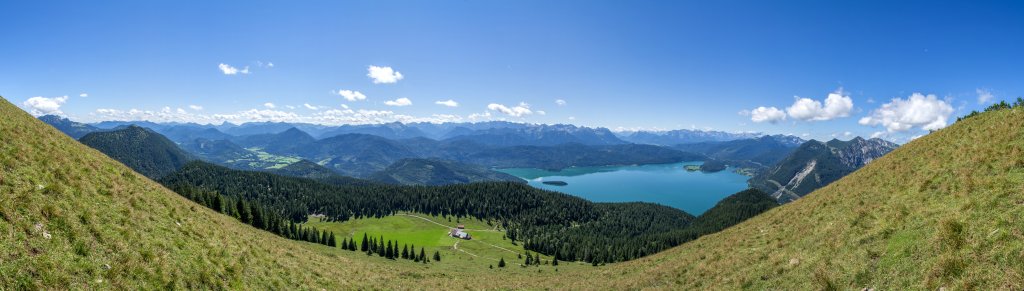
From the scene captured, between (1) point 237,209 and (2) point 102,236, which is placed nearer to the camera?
(2) point 102,236

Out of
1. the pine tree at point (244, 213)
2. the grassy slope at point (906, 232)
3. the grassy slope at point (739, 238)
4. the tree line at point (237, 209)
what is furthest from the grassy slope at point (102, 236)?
the pine tree at point (244, 213)

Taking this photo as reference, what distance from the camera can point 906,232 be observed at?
1819 centimetres

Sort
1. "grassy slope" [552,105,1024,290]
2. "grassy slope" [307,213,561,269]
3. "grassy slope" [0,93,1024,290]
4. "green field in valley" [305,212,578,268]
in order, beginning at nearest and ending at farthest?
1. "grassy slope" [0,93,1024,290]
2. "grassy slope" [552,105,1024,290]
3. "green field in valley" [305,212,578,268]
4. "grassy slope" [307,213,561,269]

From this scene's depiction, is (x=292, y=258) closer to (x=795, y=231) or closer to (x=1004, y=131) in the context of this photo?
(x=795, y=231)

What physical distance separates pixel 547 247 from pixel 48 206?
456 feet

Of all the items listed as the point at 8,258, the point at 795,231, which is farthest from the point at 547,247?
the point at 8,258

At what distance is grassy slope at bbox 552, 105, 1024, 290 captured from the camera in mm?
13328

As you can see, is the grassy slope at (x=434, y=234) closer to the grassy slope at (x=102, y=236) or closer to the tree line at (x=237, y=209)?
the tree line at (x=237, y=209)

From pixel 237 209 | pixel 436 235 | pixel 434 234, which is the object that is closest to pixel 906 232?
pixel 237 209

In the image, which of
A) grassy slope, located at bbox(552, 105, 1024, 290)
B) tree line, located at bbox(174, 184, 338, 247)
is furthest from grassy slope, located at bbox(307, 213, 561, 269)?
grassy slope, located at bbox(552, 105, 1024, 290)

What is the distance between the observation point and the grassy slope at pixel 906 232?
1333cm

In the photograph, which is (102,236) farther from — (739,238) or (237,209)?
(237,209)

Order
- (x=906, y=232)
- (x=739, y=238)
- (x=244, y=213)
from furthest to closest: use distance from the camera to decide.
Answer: (x=244, y=213), (x=739, y=238), (x=906, y=232)

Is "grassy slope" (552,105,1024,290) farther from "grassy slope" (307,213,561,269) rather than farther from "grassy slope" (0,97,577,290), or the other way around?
"grassy slope" (307,213,561,269)
